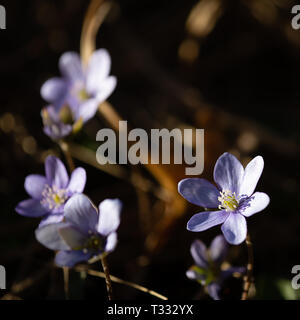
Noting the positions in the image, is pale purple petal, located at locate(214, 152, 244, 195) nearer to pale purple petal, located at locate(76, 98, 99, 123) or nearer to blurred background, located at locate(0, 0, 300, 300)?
blurred background, located at locate(0, 0, 300, 300)

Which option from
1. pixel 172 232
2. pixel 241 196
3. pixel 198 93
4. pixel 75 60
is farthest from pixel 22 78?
pixel 241 196

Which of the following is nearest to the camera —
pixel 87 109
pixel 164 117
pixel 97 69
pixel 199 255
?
pixel 199 255

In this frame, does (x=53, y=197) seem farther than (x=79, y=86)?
No

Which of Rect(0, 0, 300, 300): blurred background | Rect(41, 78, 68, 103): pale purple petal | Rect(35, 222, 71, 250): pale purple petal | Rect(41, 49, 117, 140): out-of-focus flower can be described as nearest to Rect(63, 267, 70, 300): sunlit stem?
Rect(0, 0, 300, 300): blurred background

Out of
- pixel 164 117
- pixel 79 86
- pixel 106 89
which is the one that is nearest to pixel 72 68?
pixel 79 86

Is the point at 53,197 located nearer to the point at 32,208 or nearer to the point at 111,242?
the point at 32,208

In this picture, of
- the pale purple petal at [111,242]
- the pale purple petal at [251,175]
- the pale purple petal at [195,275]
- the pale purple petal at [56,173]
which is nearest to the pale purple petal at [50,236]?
the pale purple petal at [111,242]
